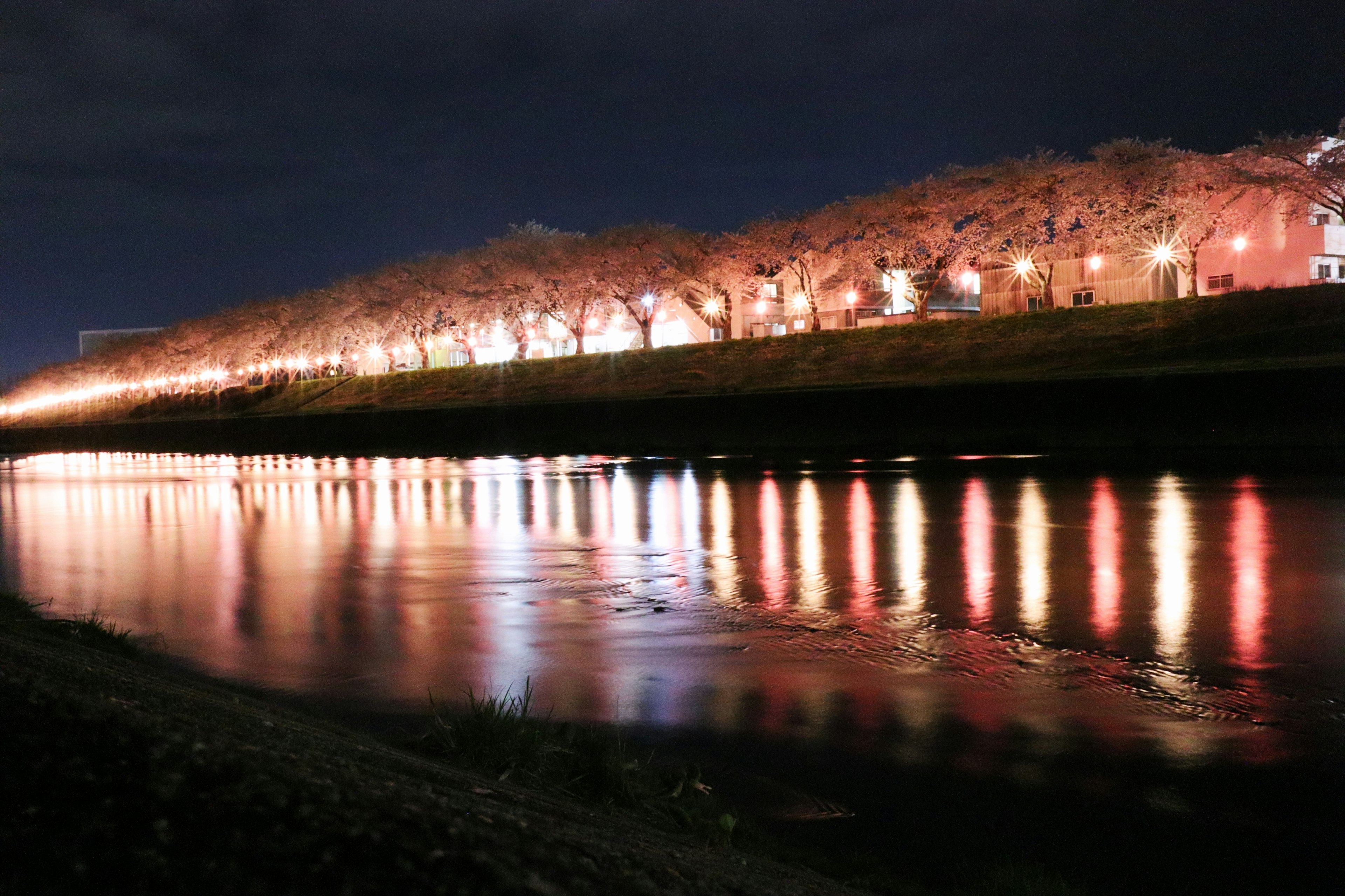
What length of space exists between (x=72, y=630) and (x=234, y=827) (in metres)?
6.99

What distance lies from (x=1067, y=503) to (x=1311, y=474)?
24.6 ft

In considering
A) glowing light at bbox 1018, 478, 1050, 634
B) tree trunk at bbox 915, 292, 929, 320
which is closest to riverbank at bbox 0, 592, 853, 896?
glowing light at bbox 1018, 478, 1050, 634

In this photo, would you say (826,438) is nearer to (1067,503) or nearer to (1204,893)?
(1067,503)

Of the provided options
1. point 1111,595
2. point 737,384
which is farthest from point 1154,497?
point 737,384

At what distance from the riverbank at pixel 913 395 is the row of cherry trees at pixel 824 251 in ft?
26.7

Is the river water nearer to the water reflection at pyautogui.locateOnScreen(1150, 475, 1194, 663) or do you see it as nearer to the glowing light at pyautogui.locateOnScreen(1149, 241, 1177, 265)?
the water reflection at pyautogui.locateOnScreen(1150, 475, 1194, 663)

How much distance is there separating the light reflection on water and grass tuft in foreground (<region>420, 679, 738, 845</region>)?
1.34 meters

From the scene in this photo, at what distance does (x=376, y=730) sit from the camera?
6.29 metres

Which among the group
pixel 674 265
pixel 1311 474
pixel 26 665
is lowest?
pixel 1311 474

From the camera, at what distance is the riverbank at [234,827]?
1552mm

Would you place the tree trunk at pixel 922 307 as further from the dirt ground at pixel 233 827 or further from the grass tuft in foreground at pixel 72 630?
the dirt ground at pixel 233 827

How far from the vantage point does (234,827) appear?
1.65 meters

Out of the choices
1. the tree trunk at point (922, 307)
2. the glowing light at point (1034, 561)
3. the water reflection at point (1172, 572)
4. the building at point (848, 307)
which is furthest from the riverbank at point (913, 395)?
the building at point (848, 307)

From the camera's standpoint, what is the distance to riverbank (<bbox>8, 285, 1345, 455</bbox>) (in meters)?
29.1
